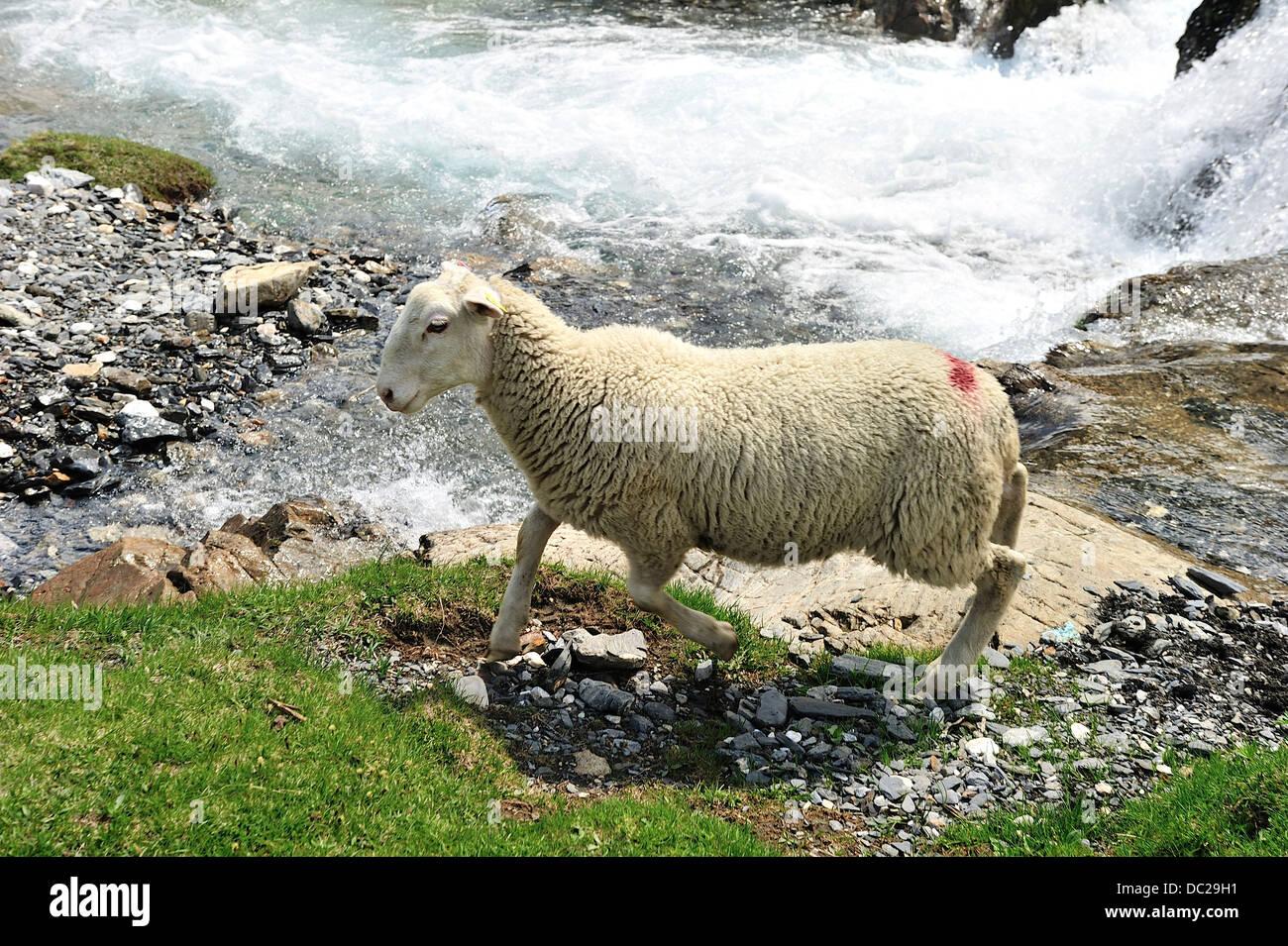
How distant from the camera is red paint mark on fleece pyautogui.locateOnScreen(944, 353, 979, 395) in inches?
225

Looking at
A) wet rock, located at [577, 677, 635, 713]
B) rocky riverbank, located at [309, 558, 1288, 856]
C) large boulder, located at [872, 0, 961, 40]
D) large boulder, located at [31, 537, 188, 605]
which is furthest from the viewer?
large boulder, located at [872, 0, 961, 40]

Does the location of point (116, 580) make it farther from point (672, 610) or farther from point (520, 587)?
point (672, 610)

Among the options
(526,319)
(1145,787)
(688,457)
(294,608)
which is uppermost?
(526,319)

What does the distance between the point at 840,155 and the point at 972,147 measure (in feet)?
8.40

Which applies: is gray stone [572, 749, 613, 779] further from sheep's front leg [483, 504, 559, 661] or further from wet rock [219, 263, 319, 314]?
wet rock [219, 263, 319, 314]

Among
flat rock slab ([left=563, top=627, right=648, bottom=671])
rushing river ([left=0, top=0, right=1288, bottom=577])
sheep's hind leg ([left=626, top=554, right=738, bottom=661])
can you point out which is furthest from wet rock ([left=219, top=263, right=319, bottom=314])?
sheep's hind leg ([left=626, top=554, right=738, bottom=661])

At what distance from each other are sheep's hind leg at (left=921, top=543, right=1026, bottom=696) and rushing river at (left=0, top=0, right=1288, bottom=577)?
14.8 feet

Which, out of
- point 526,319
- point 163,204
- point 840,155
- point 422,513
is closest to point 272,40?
point 163,204

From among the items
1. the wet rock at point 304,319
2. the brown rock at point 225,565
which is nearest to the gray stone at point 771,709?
the brown rock at point 225,565

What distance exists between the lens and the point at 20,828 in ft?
12.3

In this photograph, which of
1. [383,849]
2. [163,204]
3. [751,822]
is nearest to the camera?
[383,849]

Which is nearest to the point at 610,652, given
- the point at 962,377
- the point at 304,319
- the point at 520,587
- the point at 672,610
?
the point at 672,610

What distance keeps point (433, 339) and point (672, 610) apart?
214cm

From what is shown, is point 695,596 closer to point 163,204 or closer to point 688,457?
point 688,457
